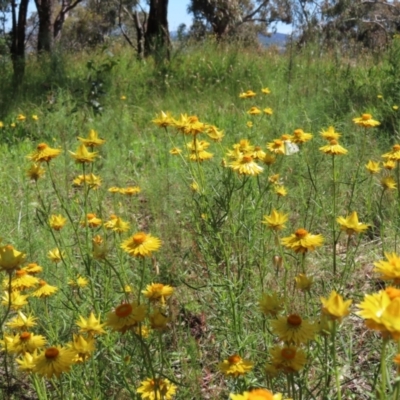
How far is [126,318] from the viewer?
1078mm

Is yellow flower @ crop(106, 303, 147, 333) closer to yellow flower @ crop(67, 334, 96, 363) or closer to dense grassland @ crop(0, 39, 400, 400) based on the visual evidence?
dense grassland @ crop(0, 39, 400, 400)

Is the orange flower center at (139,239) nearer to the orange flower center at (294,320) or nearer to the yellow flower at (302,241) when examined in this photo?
the yellow flower at (302,241)

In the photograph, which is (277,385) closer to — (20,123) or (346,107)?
(346,107)

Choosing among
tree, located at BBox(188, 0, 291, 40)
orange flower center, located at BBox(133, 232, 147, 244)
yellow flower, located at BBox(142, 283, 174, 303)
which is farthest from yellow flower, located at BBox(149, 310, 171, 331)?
tree, located at BBox(188, 0, 291, 40)

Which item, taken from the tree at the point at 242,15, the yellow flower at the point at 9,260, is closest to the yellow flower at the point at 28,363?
the yellow flower at the point at 9,260

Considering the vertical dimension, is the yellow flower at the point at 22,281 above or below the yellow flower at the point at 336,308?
below

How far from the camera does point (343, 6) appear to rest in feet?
17.7

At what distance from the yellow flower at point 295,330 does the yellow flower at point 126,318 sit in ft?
0.84

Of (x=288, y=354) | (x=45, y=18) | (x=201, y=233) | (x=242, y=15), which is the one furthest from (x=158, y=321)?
(x=242, y=15)

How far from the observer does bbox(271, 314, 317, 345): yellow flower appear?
991 millimetres

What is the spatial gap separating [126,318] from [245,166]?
0.73 m

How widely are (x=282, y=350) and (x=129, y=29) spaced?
28.8 meters

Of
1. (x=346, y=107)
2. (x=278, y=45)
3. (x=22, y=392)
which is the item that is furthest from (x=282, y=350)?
(x=278, y=45)

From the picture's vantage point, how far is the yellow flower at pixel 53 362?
1.09 meters
